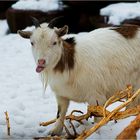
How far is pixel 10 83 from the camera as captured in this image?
7.24 meters

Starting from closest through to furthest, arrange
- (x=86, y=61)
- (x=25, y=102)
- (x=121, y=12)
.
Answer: (x=86, y=61), (x=25, y=102), (x=121, y=12)

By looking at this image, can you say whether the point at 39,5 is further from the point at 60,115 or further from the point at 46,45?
the point at 46,45

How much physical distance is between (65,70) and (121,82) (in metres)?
0.69

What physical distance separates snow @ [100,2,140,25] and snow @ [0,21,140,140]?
80.3 inches

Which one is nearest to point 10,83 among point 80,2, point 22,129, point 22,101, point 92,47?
point 22,101

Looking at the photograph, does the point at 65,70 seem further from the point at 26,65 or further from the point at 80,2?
the point at 80,2

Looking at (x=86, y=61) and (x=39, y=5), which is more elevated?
(x=86, y=61)

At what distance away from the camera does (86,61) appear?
4590 millimetres

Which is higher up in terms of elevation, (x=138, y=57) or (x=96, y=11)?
(x=138, y=57)

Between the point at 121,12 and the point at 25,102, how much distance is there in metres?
4.40

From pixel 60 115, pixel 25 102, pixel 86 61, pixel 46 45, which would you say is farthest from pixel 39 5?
pixel 46 45

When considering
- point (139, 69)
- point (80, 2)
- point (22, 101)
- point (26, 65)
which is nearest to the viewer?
point (139, 69)

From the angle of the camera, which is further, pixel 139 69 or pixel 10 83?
pixel 10 83

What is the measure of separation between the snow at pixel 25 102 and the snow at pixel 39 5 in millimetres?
1287
